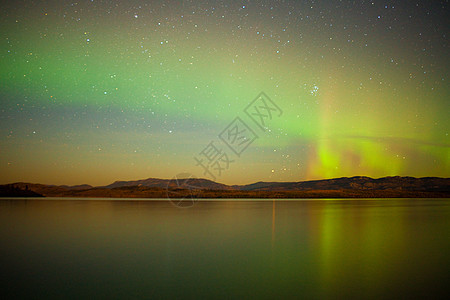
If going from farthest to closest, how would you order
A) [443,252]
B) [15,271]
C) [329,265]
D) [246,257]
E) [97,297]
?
[443,252] → [246,257] → [329,265] → [15,271] → [97,297]

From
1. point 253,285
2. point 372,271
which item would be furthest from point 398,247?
point 253,285

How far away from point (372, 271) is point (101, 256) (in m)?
6.39

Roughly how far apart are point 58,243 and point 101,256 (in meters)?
2.77

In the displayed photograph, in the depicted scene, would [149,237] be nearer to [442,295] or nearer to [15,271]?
[15,271]

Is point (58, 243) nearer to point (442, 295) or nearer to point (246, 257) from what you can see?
point (246, 257)

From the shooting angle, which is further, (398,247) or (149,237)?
(149,237)

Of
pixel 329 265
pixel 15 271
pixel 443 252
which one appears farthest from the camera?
pixel 443 252

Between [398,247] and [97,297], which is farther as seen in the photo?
[398,247]

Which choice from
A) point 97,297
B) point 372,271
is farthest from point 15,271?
point 372,271

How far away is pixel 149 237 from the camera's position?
37.9ft

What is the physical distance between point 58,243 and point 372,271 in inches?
350

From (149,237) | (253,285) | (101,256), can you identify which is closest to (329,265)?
(253,285)

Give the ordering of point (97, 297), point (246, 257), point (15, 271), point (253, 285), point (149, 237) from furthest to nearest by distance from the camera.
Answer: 1. point (149, 237)
2. point (246, 257)
3. point (15, 271)
4. point (253, 285)
5. point (97, 297)

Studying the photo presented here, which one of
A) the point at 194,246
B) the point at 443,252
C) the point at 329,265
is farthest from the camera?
the point at 194,246
